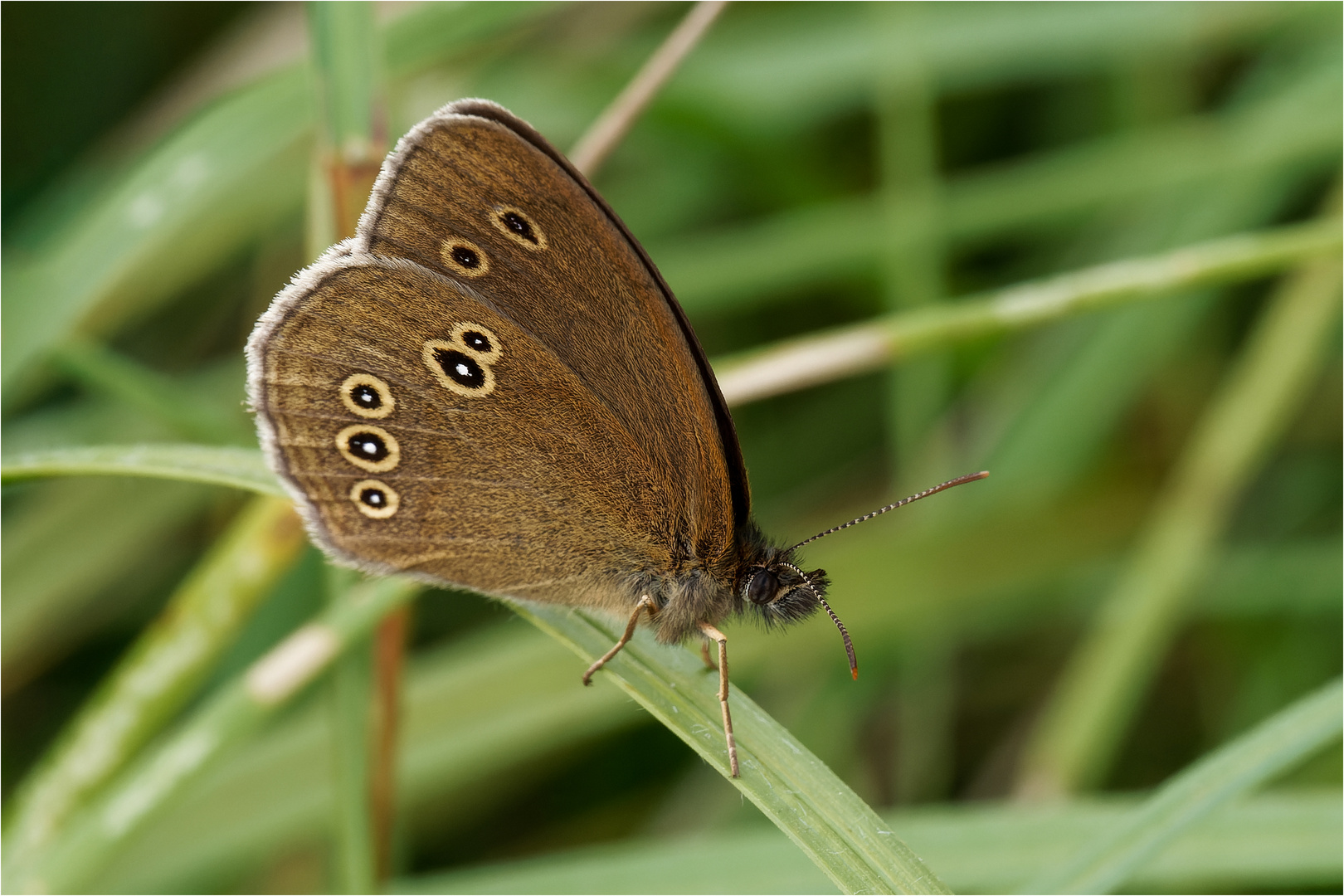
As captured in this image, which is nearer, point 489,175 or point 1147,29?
point 489,175

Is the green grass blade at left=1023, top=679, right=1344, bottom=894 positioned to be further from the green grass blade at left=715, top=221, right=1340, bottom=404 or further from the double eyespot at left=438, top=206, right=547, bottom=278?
the double eyespot at left=438, top=206, right=547, bottom=278

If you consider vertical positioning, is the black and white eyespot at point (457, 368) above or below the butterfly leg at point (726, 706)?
above

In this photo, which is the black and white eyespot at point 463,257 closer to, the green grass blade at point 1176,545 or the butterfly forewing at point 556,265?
the butterfly forewing at point 556,265

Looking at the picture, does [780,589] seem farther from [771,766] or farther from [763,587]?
[771,766]

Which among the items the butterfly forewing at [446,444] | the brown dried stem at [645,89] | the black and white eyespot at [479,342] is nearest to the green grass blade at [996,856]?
the butterfly forewing at [446,444]

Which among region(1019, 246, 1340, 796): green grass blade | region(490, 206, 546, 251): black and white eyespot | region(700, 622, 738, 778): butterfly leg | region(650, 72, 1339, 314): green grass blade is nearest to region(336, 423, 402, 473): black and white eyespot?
region(490, 206, 546, 251): black and white eyespot

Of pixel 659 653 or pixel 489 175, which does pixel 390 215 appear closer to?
pixel 489 175

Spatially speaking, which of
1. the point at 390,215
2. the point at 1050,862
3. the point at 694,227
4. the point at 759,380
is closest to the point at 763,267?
the point at 694,227
